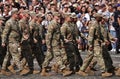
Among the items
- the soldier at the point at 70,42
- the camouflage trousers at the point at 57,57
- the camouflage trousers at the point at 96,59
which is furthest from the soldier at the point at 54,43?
the camouflage trousers at the point at 96,59

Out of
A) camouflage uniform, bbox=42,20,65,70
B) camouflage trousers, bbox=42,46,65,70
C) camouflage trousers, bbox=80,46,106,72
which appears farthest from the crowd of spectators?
camouflage trousers, bbox=80,46,106,72

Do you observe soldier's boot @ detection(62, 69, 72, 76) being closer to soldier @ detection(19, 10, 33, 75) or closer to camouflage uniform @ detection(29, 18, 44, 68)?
soldier @ detection(19, 10, 33, 75)

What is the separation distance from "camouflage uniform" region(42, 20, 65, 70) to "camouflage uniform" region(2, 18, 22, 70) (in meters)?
0.87

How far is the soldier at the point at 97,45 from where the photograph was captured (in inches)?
529

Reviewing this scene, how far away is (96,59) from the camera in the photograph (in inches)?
545

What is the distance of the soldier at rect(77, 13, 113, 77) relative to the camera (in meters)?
13.4

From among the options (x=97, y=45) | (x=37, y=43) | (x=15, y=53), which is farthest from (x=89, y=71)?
(x=15, y=53)

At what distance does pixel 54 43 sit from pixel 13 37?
48.5 inches

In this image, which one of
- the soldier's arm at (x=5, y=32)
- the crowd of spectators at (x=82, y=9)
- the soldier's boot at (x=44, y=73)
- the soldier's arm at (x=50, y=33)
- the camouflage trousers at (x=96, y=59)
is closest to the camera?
the camouflage trousers at (x=96, y=59)

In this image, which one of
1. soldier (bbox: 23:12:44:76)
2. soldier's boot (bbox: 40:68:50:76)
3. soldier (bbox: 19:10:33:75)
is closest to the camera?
soldier's boot (bbox: 40:68:50:76)

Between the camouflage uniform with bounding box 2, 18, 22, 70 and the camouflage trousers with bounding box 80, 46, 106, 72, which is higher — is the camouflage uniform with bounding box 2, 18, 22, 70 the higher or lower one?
the higher one

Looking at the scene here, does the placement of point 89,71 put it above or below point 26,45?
below

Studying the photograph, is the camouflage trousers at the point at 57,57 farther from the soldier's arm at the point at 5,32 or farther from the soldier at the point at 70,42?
the soldier's arm at the point at 5,32

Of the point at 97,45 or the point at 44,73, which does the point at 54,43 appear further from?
the point at 97,45
